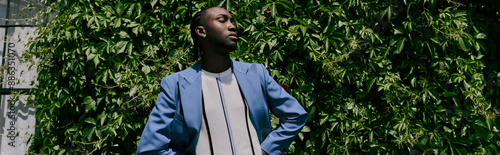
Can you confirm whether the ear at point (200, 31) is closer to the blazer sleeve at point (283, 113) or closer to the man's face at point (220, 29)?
the man's face at point (220, 29)

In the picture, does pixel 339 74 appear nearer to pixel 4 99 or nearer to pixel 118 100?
pixel 118 100

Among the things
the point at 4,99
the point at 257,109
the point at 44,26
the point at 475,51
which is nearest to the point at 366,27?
the point at 475,51

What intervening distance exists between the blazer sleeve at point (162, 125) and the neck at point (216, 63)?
17 cm

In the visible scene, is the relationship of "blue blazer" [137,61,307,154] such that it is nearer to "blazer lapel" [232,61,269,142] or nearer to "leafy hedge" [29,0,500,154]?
"blazer lapel" [232,61,269,142]

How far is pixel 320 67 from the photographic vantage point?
2738 mm

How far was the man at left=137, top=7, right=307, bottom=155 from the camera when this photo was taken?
1.52 metres

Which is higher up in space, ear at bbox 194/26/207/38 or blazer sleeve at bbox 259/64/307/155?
ear at bbox 194/26/207/38

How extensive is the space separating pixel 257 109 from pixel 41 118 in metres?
2.31

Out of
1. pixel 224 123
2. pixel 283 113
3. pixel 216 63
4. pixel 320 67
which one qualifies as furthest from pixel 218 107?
pixel 320 67

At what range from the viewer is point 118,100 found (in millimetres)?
2756

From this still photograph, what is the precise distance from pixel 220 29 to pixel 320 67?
1.33 meters

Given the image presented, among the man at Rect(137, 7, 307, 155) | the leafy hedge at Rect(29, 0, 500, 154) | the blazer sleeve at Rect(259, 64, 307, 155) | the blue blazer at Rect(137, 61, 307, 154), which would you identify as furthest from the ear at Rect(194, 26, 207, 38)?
the leafy hedge at Rect(29, 0, 500, 154)

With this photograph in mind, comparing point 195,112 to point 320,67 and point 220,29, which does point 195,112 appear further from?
point 320,67

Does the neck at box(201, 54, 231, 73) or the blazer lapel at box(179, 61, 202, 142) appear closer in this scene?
the blazer lapel at box(179, 61, 202, 142)
